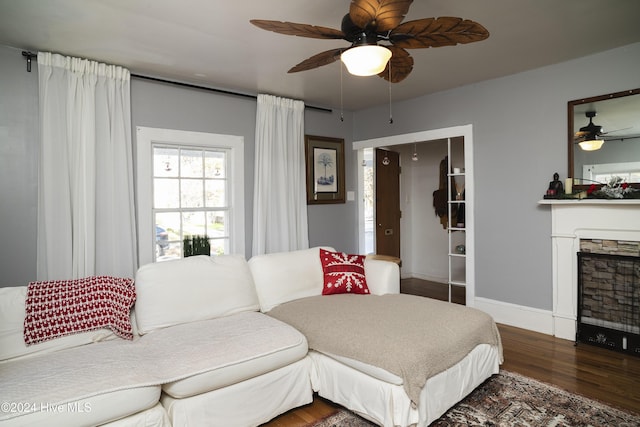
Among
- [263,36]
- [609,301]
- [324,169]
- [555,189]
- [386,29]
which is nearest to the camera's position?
[386,29]

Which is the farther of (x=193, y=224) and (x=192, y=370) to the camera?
(x=193, y=224)

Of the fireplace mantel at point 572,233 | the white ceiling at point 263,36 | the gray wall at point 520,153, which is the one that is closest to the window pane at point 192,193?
the white ceiling at point 263,36

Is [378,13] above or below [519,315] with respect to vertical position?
above

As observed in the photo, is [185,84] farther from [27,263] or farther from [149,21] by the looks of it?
[27,263]

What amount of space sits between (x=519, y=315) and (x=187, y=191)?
3.59 metres

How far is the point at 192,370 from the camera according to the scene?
1.95m

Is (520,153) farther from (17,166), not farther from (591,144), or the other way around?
(17,166)

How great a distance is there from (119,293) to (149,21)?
1808 mm

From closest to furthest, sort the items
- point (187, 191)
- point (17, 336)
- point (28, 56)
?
point (17, 336), point (28, 56), point (187, 191)

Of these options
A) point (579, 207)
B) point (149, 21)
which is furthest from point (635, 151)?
point (149, 21)

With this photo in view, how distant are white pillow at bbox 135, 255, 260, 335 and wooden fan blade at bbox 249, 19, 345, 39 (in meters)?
1.73

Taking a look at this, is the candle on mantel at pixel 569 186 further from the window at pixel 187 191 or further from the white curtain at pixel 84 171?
the white curtain at pixel 84 171

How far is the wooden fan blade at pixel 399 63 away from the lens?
2135mm

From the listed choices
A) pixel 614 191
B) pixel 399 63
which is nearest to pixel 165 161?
pixel 399 63
